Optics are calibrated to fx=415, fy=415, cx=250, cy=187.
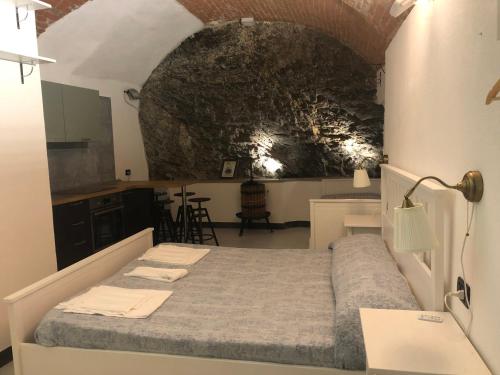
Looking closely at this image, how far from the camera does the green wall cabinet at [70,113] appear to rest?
398 centimetres

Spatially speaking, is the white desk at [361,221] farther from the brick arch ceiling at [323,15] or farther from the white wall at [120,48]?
the white wall at [120,48]

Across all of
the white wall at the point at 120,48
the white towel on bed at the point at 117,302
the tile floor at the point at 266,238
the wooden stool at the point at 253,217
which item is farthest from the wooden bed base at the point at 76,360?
the wooden stool at the point at 253,217

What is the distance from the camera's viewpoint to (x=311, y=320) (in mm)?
1970

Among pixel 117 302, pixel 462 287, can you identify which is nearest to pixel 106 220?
pixel 117 302

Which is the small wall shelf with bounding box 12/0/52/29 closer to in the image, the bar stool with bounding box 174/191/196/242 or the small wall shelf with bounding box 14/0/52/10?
the small wall shelf with bounding box 14/0/52/10

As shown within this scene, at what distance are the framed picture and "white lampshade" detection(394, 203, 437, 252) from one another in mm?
5525

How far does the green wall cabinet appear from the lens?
3.98 metres

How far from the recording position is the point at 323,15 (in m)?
4.61

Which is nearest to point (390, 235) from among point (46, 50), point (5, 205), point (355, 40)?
point (5, 205)

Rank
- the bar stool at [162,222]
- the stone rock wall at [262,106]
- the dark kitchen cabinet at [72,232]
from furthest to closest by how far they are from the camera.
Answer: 1. the stone rock wall at [262,106]
2. the bar stool at [162,222]
3. the dark kitchen cabinet at [72,232]

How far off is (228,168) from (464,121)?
215 inches

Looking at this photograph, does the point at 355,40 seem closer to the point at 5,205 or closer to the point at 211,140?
the point at 211,140

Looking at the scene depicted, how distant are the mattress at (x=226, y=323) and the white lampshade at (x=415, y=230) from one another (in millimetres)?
672

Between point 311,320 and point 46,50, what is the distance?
3702 mm
